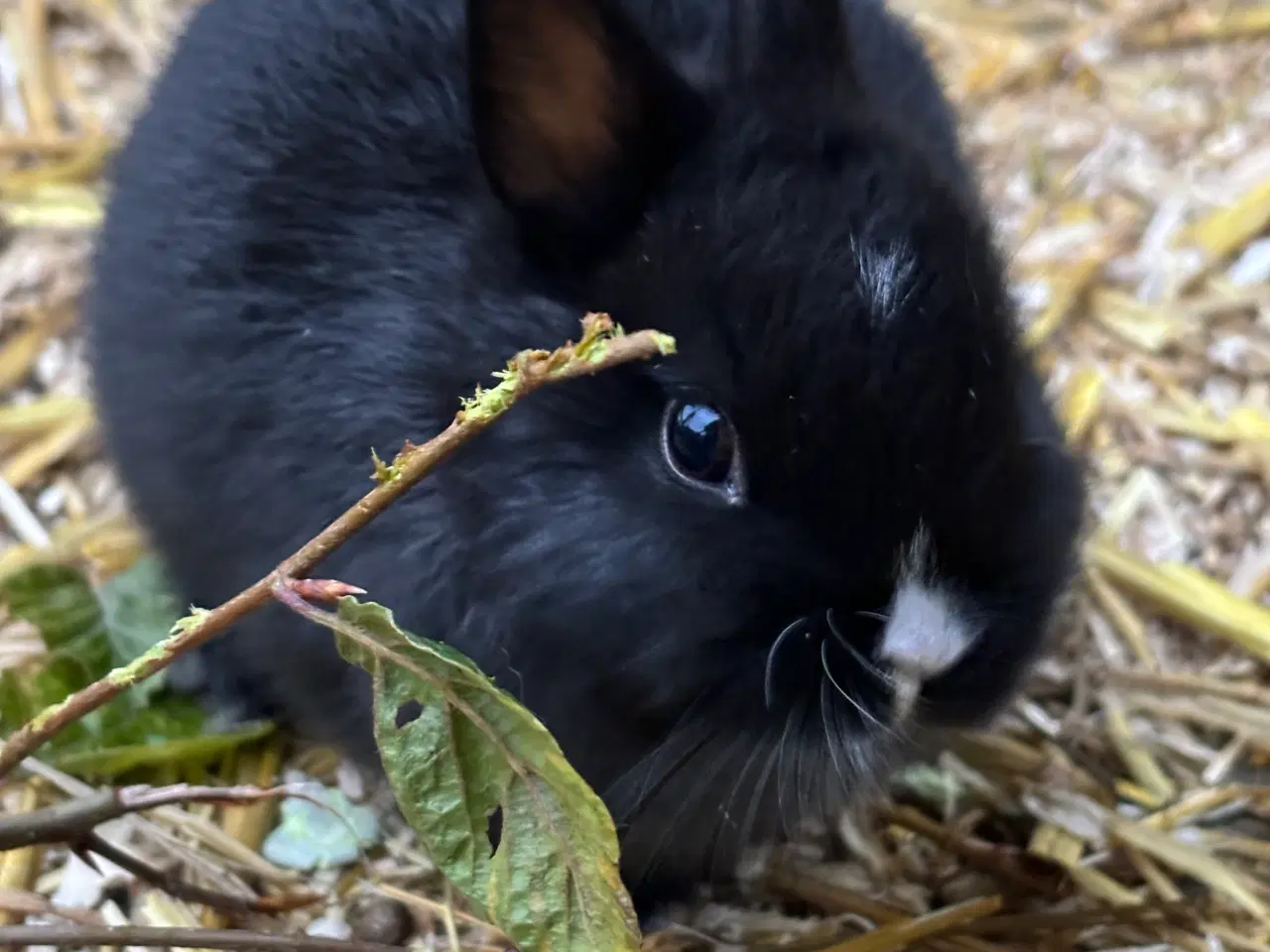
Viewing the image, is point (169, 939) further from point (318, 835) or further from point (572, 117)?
point (572, 117)

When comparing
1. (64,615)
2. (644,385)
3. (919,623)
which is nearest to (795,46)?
(644,385)

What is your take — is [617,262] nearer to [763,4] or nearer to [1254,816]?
[763,4]

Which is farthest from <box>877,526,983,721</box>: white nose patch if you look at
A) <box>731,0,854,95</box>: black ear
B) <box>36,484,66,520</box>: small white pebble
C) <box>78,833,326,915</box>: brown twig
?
<box>36,484,66,520</box>: small white pebble

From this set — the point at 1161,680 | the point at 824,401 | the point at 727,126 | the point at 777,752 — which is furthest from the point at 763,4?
the point at 1161,680

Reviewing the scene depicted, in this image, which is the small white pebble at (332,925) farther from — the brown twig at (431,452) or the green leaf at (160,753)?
the brown twig at (431,452)

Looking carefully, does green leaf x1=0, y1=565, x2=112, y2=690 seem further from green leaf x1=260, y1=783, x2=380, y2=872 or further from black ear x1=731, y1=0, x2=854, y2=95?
black ear x1=731, y1=0, x2=854, y2=95

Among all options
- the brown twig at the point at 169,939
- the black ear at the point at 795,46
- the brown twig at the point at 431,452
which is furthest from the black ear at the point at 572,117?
the brown twig at the point at 169,939

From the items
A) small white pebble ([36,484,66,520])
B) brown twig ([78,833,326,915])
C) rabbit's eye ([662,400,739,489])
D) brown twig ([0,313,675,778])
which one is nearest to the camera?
brown twig ([0,313,675,778])
